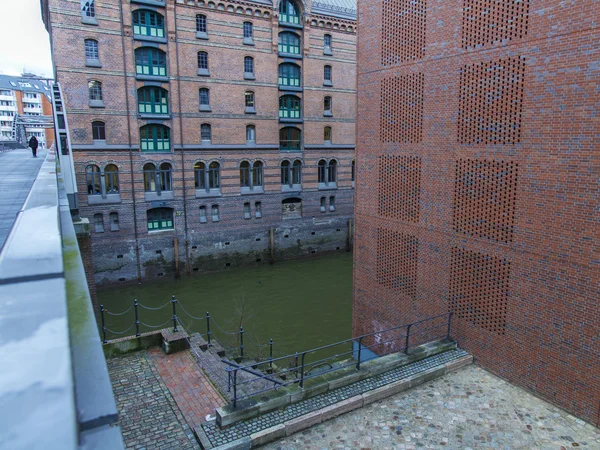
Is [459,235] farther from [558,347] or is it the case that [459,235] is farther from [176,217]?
[176,217]

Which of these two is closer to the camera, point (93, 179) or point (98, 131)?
point (98, 131)

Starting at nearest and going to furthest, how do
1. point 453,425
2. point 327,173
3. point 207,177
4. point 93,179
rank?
1. point 453,425
2. point 93,179
3. point 207,177
4. point 327,173

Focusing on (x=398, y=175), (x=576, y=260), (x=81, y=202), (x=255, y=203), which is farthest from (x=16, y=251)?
(x=255, y=203)

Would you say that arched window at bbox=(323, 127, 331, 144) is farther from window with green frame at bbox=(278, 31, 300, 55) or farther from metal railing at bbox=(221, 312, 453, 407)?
Answer: metal railing at bbox=(221, 312, 453, 407)

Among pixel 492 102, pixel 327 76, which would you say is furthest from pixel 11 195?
pixel 327 76

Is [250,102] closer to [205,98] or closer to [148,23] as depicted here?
[205,98]

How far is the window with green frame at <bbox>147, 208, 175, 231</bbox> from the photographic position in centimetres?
2491

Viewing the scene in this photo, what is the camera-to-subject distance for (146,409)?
8875 millimetres

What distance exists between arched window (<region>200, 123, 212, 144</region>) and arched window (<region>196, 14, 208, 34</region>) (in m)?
5.04

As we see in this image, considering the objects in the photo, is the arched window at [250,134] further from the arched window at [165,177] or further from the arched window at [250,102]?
the arched window at [165,177]

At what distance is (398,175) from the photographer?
12.7 meters

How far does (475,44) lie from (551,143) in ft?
9.95

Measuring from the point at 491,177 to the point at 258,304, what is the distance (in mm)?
14367

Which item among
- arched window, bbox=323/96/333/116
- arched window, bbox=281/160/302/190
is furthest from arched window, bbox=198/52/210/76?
arched window, bbox=323/96/333/116
